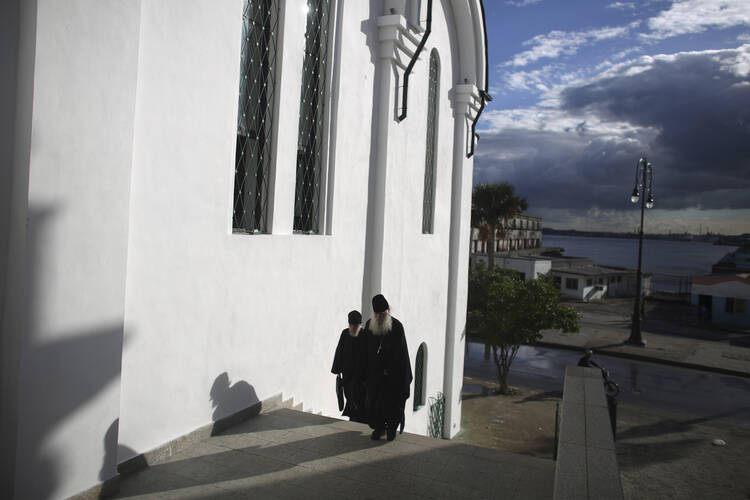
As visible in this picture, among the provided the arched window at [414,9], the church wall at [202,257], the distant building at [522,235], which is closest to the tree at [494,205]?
the arched window at [414,9]

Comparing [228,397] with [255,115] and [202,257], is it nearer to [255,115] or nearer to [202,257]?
[202,257]

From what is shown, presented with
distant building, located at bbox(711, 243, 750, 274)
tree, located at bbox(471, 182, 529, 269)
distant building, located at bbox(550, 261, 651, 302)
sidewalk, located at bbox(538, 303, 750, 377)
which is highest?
tree, located at bbox(471, 182, 529, 269)

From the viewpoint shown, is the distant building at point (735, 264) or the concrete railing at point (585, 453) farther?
the distant building at point (735, 264)

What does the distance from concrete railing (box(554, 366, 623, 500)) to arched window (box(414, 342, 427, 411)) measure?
25.0 ft

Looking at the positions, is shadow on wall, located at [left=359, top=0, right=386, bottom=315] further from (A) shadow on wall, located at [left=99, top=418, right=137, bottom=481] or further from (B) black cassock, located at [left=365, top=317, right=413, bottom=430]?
(A) shadow on wall, located at [left=99, top=418, right=137, bottom=481]

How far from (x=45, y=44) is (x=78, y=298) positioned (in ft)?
6.05

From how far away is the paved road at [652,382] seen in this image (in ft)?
63.9

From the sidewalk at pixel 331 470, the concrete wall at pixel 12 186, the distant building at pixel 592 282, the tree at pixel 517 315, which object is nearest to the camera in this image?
the concrete wall at pixel 12 186

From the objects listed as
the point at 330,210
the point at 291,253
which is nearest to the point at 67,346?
the point at 291,253

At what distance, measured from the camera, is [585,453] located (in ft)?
11.7

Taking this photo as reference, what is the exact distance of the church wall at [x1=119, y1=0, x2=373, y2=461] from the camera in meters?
4.73

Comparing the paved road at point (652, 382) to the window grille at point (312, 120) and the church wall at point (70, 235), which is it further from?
the church wall at point (70, 235)

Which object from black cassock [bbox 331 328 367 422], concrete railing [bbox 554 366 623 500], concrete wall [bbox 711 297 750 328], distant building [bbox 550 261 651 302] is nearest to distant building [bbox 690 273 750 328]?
concrete wall [bbox 711 297 750 328]

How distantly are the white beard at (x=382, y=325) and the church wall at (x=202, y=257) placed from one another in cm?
161
